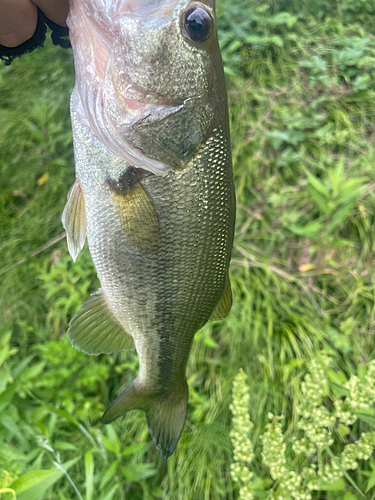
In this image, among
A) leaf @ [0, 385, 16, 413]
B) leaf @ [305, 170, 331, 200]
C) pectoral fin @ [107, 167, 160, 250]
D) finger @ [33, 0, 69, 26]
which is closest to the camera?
pectoral fin @ [107, 167, 160, 250]

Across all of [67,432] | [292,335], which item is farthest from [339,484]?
[67,432]

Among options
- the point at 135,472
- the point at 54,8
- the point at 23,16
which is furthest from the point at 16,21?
the point at 135,472

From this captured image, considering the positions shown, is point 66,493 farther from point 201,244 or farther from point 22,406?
point 201,244

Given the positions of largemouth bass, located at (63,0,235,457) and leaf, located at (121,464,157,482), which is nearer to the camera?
largemouth bass, located at (63,0,235,457)

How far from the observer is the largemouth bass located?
0.80 metres

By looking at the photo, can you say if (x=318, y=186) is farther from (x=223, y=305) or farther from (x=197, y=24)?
(x=197, y=24)

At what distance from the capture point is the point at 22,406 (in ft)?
4.88

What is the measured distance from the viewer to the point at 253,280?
2.04 meters

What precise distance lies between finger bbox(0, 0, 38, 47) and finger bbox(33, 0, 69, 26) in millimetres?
46

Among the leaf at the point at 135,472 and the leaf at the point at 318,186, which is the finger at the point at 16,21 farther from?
the leaf at the point at 135,472

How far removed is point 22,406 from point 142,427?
0.68 meters

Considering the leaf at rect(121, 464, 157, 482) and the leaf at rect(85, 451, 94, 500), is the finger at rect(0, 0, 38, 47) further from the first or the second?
the leaf at rect(121, 464, 157, 482)

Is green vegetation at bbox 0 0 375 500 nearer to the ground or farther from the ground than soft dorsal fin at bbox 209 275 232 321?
nearer to the ground

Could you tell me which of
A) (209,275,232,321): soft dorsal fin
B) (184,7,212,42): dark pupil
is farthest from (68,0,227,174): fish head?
(209,275,232,321): soft dorsal fin
